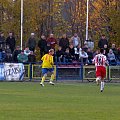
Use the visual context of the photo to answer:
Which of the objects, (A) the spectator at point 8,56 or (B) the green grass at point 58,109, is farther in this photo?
(A) the spectator at point 8,56

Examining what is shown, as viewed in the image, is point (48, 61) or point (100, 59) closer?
point (100, 59)

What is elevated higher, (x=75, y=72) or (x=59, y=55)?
(x=59, y=55)

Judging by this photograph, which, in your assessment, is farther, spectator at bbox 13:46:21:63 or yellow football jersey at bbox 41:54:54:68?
spectator at bbox 13:46:21:63

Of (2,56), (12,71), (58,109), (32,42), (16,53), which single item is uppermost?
(32,42)

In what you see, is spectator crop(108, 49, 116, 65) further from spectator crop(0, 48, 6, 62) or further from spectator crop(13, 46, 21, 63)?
spectator crop(0, 48, 6, 62)


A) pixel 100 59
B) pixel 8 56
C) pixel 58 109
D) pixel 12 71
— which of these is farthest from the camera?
pixel 8 56

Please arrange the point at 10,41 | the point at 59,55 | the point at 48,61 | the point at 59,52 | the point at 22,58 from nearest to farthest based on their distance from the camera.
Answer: the point at 48,61 → the point at 22,58 → the point at 10,41 → the point at 59,52 → the point at 59,55

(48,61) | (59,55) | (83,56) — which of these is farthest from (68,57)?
(48,61)

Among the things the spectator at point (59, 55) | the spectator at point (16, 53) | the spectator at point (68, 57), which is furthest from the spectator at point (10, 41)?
the spectator at point (68, 57)

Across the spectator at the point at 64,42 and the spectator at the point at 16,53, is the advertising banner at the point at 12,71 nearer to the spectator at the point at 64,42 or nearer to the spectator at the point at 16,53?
the spectator at the point at 16,53

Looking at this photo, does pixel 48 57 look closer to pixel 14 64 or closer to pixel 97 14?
pixel 14 64

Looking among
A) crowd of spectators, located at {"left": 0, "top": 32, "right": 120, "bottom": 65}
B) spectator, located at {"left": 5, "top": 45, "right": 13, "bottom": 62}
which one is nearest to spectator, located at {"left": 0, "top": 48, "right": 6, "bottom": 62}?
crowd of spectators, located at {"left": 0, "top": 32, "right": 120, "bottom": 65}

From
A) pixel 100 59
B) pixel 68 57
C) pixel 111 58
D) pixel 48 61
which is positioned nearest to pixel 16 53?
pixel 68 57

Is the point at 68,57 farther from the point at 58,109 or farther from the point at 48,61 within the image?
the point at 58,109
